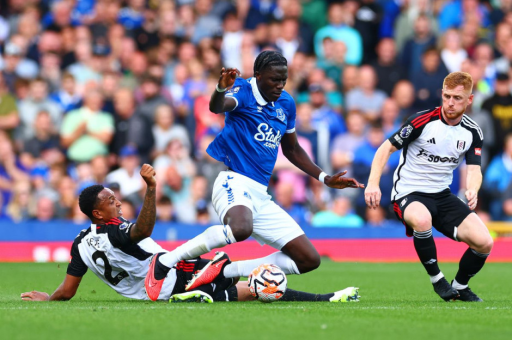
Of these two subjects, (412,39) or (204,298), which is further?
(412,39)

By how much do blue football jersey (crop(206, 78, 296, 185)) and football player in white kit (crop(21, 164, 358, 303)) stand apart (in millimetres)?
1015

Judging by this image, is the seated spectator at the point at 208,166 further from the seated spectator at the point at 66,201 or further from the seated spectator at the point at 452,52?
the seated spectator at the point at 452,52

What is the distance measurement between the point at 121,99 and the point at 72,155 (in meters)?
1.44

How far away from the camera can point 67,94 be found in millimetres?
16703

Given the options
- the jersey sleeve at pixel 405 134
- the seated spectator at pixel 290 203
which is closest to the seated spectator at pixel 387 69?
the seated spectator at pixel 290 203

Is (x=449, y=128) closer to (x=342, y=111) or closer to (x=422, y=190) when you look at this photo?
(x=422, y=190)

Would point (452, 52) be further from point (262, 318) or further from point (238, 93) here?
point (262, 318)

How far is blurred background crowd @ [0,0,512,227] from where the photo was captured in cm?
1521

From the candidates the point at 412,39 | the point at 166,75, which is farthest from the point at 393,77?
the point at 166,75

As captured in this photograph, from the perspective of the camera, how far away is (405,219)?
8.35m

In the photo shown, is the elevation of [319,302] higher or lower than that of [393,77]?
lower

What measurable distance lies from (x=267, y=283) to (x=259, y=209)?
800 mm

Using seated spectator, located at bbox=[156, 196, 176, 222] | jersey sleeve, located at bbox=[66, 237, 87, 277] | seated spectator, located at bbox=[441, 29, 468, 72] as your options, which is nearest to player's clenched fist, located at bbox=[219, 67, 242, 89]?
jersey sleeve, located at bbox=[66, 237, 87, 277]

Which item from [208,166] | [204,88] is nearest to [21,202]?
[208,166]
